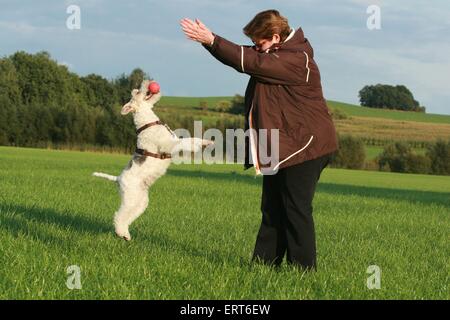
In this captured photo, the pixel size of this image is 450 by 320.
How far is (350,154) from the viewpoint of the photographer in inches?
2392

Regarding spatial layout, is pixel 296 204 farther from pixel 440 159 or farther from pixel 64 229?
pixel 440 159

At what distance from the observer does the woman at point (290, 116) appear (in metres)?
6.75

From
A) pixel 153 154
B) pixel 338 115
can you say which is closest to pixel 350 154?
pixel 338 115

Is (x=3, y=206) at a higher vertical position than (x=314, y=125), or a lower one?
lower

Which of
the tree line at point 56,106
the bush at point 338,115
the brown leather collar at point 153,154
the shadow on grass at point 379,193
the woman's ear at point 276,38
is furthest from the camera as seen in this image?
the bush at point 338,115

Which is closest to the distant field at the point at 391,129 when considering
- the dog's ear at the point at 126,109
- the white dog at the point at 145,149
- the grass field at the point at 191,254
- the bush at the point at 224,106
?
the bush at the point at 224,106

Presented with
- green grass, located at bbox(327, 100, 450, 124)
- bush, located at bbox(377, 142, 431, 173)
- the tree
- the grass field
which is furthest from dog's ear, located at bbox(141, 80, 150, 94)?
the tree

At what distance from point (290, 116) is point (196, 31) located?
1.34 metres

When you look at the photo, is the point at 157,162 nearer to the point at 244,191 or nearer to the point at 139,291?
the point at 139,291

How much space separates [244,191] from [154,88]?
16.3 metres

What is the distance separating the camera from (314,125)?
6934mm

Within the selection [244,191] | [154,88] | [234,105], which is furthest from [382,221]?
[234,105]
